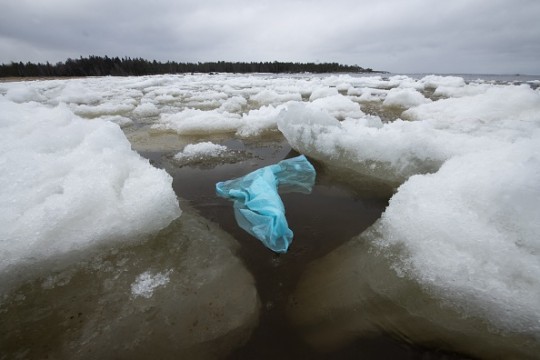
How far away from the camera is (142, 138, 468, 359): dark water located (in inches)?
52.4

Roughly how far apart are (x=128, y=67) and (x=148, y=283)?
1688 inches

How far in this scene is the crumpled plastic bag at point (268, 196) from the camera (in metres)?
2.07

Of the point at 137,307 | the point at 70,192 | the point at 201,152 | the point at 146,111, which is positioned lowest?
the point at 137,307

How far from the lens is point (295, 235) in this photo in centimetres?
215

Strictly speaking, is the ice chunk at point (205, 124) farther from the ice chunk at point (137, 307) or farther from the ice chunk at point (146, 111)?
the ice chunk at point (137, 307)

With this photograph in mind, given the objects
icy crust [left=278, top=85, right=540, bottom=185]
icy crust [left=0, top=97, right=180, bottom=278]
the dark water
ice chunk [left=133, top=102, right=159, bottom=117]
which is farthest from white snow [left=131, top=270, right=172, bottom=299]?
ice chunk [left=133, top=102, right=159, bottom=117]

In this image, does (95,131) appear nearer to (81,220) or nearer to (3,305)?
(81,220)

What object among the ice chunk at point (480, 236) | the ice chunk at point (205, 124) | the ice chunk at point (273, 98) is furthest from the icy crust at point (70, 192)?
the ice chunk at point (273, 98)

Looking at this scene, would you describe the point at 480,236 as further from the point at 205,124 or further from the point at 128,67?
the point at 128,67

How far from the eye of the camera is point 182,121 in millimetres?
5496

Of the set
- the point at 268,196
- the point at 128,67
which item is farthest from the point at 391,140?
the point at 128,67

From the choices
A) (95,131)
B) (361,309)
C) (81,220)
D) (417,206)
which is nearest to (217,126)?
(95,131)

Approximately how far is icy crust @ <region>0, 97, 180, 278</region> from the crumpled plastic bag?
57 centimetres

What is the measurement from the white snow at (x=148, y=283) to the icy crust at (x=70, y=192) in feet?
1.23
